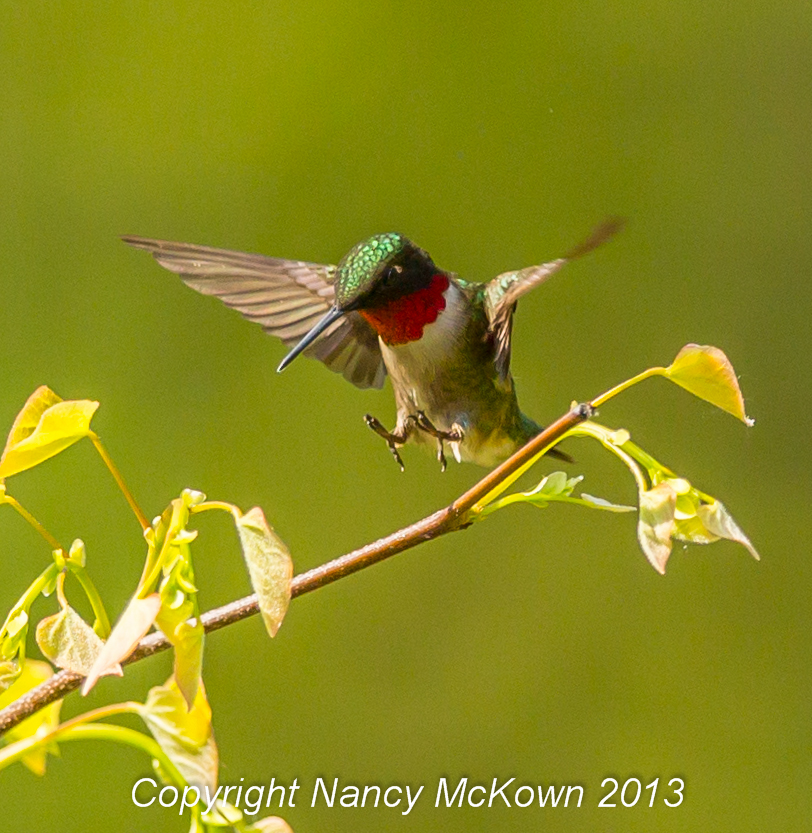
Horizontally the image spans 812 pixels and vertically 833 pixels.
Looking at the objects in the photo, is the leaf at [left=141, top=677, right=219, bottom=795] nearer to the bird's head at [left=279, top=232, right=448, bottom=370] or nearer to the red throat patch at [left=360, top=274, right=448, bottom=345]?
the bird's head at [left=279, top=232, right=448, bottom=370]

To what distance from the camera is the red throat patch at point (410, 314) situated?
119 centimetres

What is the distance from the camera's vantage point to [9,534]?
2.38m

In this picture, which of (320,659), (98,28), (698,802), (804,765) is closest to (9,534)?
(320,659)

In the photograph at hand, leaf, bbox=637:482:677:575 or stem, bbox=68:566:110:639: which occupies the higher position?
stem, bbox=68:566:110:639

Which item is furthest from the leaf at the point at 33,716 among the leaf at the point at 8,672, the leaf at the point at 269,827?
the leaf at the point at 269,827

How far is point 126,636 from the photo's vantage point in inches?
21.1

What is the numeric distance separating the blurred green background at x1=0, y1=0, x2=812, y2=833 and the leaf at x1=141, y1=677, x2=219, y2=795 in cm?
176

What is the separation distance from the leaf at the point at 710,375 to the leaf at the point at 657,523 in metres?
0.06

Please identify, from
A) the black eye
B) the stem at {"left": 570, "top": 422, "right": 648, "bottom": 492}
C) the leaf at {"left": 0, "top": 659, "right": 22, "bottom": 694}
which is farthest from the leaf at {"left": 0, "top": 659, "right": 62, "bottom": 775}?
the black eye

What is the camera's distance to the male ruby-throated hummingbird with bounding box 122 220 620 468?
3.74ft

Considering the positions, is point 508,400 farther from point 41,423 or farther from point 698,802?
point 698,802

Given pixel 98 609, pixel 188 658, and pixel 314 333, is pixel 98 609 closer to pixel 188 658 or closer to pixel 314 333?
pixel 188 658

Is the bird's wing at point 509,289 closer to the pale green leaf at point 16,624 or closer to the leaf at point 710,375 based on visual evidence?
the leaf at point 710,375

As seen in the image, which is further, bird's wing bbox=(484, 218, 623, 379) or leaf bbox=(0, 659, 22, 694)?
bird's wing bbox=(484, 218, 623, 379)
